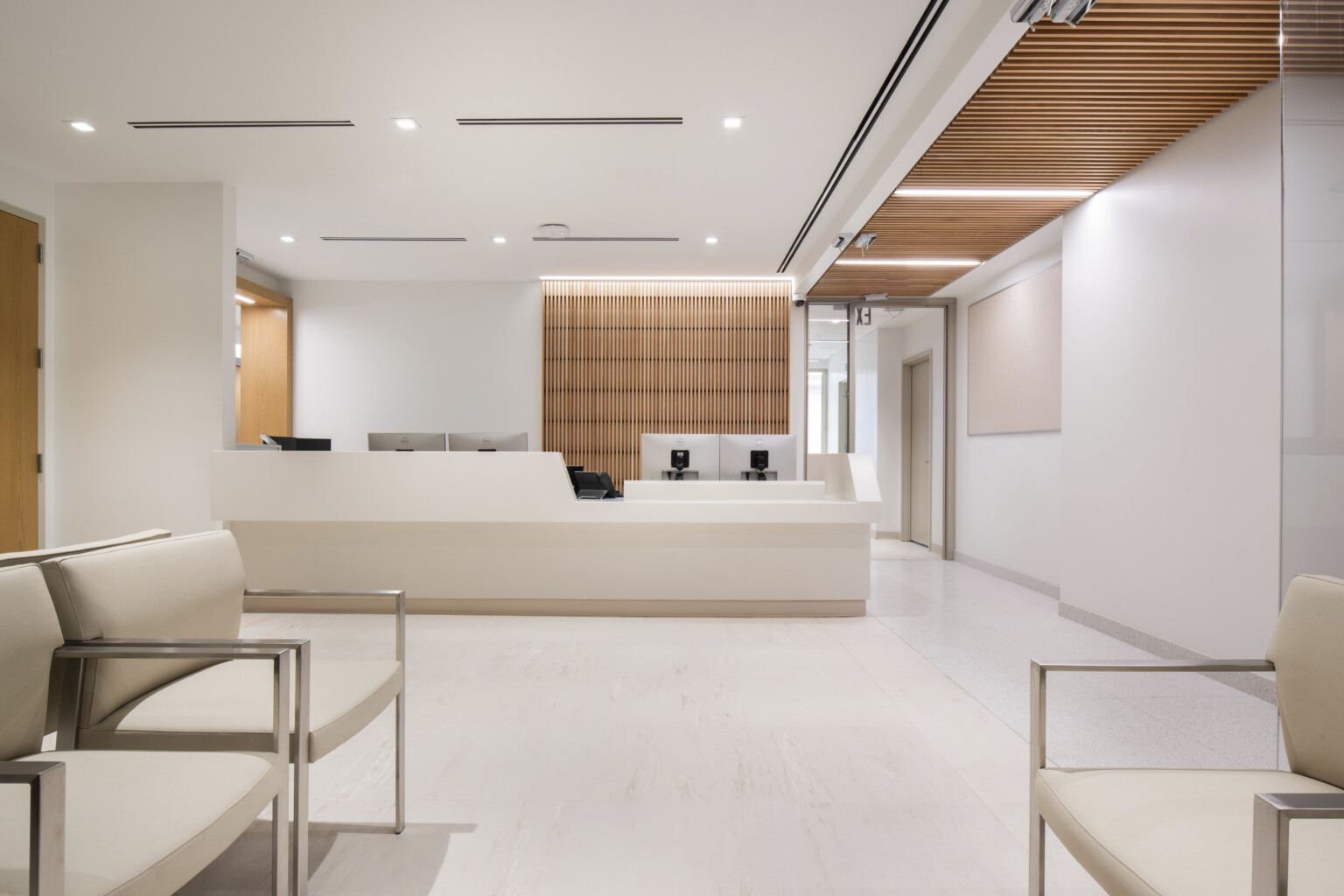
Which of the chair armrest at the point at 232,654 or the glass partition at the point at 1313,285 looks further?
the glass partition at the point at 1313,285

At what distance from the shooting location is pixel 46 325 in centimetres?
500

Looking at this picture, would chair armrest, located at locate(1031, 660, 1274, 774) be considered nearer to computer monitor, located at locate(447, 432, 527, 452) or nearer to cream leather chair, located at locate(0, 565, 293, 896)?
cream leather chair, located at locate(0, 565, 293, 896)

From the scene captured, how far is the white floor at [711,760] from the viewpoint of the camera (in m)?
1.81

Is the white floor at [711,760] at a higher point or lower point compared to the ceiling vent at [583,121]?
lower

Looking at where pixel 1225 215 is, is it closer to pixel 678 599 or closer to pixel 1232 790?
pixel 1232 790

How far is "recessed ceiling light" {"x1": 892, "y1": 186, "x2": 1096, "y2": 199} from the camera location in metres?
4.36

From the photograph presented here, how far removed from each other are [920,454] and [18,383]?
912 cm

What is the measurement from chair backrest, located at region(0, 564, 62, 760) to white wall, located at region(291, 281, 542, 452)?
6.37 meters

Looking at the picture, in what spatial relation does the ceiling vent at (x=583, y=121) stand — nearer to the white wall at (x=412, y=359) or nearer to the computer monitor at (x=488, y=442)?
the computer monitor at (x=488, y=442)

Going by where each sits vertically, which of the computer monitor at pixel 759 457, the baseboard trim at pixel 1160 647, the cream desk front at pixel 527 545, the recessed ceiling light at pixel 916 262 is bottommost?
the baseboard trim at pixel 1160 647

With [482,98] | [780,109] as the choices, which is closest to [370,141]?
[482,98]

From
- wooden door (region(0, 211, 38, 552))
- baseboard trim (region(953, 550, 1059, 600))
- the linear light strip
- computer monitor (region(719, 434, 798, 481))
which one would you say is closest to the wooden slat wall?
the linear light strip

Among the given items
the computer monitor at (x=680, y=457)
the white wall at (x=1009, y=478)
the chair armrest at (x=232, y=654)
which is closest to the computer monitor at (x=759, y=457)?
the computer monitor at (x=680, y=457)

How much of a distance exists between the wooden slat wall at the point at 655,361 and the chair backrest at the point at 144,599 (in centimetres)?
578
